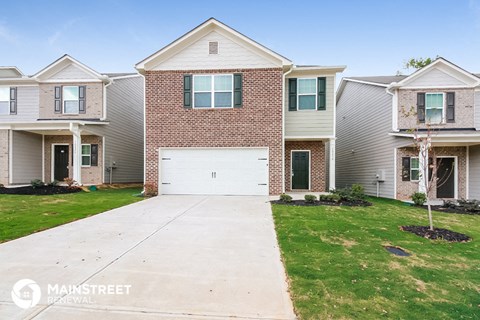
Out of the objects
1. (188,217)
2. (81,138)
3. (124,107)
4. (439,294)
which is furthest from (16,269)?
(124,107)

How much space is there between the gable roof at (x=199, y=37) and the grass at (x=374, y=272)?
7952 millimetres

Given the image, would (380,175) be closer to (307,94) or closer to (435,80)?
(435,80)

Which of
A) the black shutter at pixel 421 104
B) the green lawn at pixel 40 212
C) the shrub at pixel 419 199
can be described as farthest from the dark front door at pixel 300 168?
the green lawn at pixel 40 212

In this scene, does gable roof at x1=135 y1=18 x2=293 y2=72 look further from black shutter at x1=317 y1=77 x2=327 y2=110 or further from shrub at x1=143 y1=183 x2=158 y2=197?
shrub at x1=143 y1=183 x2=158 y2=197

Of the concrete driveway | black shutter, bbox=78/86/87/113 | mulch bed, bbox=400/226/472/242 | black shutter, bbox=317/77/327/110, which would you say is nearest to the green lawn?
the concrete driveway

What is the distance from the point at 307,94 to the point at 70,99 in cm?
1320

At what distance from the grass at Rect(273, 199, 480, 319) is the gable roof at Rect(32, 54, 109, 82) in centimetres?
1371

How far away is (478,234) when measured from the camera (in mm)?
6391

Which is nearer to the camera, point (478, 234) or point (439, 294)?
point (439, 294)

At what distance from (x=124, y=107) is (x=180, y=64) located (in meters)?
6.97

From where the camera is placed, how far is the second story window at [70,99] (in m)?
15.0

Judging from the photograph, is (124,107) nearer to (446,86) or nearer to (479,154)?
(446,86)

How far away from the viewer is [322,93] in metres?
12.5

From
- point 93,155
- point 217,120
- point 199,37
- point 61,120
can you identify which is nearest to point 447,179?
point 217,120
